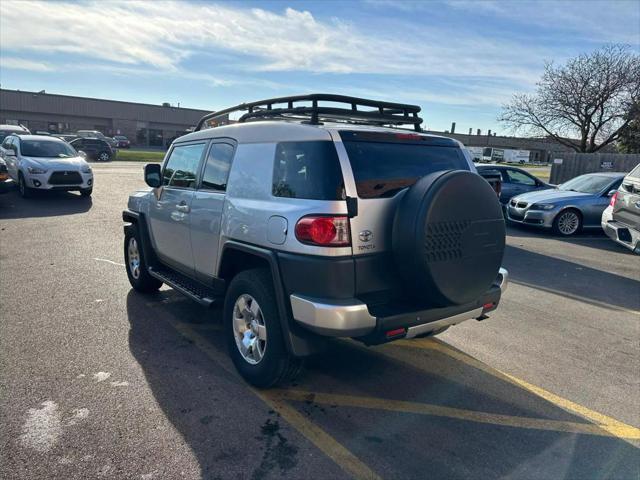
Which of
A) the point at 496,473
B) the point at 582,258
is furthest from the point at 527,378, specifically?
the point at 582,258

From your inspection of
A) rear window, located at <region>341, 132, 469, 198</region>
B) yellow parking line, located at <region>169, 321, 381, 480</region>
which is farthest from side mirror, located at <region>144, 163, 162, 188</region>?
rear window, located at <region>341, 132, 469, 198</region>

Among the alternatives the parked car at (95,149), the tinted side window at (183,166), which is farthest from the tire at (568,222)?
→ the parked car at (95,149)

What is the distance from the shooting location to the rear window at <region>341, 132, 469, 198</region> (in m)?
3.18

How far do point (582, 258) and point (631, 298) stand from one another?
248cm

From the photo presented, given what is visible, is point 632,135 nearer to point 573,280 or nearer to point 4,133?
point 573,280

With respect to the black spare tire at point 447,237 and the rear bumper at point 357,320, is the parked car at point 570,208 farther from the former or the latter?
the rear bumper at point 357,320

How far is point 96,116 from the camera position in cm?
5441

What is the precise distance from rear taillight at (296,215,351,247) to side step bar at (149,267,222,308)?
144 cm

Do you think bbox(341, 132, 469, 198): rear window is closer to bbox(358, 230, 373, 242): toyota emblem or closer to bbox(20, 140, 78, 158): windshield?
bbox(358, 230, 373, 242): toyota emblem

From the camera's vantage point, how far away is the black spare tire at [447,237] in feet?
9.94

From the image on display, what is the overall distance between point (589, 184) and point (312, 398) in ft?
35.6

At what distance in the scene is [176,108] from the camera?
193ft

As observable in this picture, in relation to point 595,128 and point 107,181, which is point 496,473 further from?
point 595,128

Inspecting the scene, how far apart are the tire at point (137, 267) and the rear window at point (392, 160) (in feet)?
10.5
